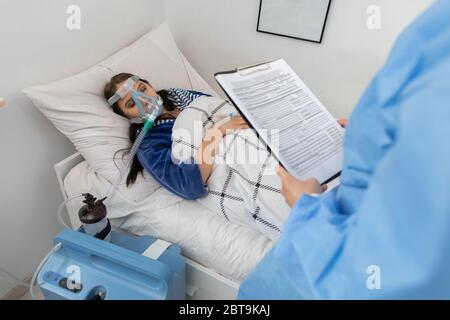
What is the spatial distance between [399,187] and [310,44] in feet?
4.40

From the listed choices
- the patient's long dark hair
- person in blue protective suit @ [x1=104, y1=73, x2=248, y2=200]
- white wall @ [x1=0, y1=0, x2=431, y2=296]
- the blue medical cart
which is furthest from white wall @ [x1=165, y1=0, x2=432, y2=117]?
the blue medical cart

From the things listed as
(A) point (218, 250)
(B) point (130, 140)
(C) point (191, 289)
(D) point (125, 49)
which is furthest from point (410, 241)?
(D) point (125, 49)

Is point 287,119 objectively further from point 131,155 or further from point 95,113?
point 95,113

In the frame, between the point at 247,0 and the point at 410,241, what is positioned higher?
the point at 247,0

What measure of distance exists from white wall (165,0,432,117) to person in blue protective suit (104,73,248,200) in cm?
56

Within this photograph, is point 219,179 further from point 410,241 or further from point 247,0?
point 247,0

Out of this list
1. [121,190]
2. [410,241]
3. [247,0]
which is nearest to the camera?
[410,241]

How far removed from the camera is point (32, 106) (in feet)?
3.73

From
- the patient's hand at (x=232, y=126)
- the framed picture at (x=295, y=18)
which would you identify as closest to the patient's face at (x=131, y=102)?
the patient's hand at (x=232, y=126)

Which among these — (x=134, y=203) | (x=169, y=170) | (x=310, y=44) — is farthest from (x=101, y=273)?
(x=310, y=44)

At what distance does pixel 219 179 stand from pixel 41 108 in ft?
2.40

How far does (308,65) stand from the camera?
61.6 inches

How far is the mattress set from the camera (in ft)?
3.32

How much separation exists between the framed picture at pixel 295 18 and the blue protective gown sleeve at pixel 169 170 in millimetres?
870
